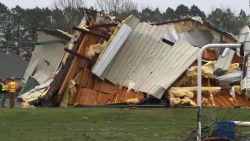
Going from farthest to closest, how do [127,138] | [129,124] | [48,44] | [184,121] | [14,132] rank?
[48,44] < [184,121] < [129,124] < [14,132] < [127,138]

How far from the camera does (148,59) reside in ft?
94.3

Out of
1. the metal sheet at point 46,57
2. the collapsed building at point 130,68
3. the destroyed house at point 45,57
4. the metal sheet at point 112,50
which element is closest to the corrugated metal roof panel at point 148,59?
the collapsed building at point 130,68

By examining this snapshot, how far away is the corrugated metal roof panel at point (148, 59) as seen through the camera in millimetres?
27594

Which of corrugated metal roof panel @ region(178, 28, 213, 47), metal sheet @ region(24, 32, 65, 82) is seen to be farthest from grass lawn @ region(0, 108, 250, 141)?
metal sheet @ region(24, 32, 65, 82)

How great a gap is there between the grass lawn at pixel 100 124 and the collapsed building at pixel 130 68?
11.6 ft

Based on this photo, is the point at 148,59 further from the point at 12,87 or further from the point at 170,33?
the point at 12,87

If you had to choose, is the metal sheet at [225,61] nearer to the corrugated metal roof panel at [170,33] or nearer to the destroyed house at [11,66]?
the corrugated metal roof panel at [170,33]

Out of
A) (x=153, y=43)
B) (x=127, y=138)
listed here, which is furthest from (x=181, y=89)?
(x=127, y=138)

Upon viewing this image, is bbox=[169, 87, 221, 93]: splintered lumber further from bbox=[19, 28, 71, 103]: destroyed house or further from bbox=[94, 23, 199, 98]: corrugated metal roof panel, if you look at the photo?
bbox=[19, 28, 71, 103]: destroyed house

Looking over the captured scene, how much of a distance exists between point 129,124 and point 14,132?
14.0 ft

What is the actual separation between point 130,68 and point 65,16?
182ft

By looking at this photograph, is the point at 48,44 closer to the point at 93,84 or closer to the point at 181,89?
the point at 93,84

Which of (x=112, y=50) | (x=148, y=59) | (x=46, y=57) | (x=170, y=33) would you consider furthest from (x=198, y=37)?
(x=46, y=57)

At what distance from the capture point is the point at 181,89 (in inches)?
1050
